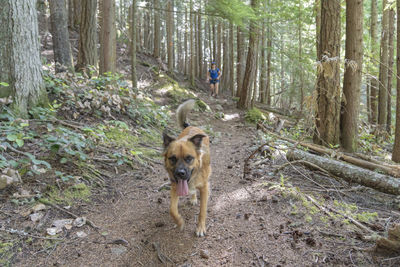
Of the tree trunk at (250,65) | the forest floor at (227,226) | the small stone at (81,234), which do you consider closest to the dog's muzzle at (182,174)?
the forest floor at (227,226)

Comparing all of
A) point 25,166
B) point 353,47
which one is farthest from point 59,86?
point 353,47

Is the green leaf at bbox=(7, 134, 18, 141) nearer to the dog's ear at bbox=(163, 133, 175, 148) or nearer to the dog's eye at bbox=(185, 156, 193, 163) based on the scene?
the dog's ear at bbox=(163, 133, 175, 148)

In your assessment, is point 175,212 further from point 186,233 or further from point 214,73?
point 214,73

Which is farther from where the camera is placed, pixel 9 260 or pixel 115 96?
pixel 115 96

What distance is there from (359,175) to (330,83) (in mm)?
3163

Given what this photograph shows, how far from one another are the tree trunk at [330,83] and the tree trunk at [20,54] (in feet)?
21.4

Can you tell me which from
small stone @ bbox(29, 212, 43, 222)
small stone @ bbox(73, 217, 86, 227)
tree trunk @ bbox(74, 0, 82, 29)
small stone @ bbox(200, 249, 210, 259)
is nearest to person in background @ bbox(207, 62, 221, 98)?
tree trunk @ bbox(74, 0, 82, 29)

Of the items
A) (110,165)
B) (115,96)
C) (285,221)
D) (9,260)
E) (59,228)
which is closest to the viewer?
(9,260)

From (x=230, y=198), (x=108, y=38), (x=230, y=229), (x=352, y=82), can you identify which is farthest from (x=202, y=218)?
(x=108, y=38)

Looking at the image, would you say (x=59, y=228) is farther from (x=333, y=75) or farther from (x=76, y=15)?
(x=76, y=15)

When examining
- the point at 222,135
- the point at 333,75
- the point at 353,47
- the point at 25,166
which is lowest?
the point at 222,135

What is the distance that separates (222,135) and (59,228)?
8.10 meters

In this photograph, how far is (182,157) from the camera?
3543 millimetres

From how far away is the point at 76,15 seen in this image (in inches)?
648
